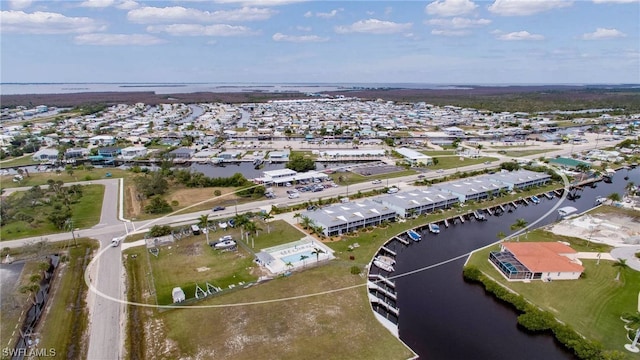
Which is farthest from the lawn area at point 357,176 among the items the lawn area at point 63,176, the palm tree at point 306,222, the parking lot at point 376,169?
the lawn area at point 63,176

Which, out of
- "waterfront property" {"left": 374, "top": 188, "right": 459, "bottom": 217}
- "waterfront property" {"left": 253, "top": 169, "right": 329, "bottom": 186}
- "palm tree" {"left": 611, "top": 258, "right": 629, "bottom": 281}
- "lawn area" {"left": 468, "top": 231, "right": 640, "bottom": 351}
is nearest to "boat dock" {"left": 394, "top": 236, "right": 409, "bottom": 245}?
"waterfront property" {"left": 374, "top": 188, "right": 459, "bottom": 217}

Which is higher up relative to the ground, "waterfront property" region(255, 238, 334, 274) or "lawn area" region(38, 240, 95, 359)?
"waterfront property" region(255, 238, 334, 274)

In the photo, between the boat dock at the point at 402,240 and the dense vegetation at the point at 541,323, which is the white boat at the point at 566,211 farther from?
the boat dock at the point at 402,240

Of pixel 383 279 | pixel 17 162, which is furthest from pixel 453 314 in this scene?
pixel 17 162

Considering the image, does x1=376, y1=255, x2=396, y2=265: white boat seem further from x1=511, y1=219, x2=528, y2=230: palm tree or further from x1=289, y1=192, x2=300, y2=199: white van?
x1=289, y1=192, x2=300, y2=199: white van

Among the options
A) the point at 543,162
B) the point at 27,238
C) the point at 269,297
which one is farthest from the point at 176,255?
the point at 543,162
